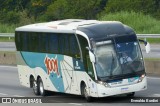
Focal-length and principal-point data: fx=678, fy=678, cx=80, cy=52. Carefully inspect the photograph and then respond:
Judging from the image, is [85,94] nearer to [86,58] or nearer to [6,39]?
[86,58]

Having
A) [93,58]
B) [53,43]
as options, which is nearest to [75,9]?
[53,43]

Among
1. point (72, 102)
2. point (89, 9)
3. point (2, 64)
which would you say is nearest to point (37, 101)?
point (72, 102)

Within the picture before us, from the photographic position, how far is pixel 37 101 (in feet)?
75.8

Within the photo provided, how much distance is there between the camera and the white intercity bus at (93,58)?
68.3 ft

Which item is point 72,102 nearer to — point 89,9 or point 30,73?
point 30,73

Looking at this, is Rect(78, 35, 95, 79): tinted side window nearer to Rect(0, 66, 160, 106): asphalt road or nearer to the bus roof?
the bus roof

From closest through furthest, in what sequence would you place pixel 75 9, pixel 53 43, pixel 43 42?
pixel 53 43 < pixel 43 42 < pixel 75 9

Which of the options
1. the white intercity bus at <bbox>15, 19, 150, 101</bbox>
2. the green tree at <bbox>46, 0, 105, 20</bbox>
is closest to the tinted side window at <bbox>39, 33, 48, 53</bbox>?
the white intercity bus at <bbox>15, 19, 150, 101</bbox>

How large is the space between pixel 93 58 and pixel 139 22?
36608 mm

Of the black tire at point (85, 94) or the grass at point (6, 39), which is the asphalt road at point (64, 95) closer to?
the black tire at point (85, 94)

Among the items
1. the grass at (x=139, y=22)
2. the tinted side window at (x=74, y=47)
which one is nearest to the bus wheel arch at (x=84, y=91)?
the tinted side window at (x=74, y=47)

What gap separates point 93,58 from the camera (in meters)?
20.6

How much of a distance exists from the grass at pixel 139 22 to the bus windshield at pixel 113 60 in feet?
106

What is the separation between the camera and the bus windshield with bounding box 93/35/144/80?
20.8 meters
